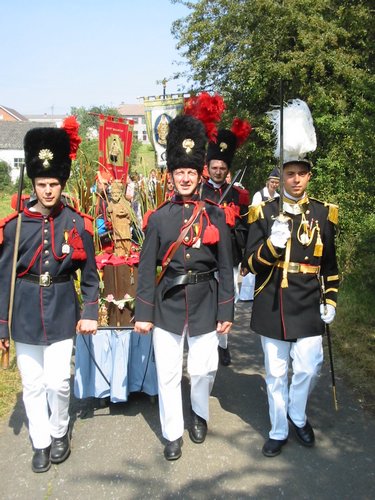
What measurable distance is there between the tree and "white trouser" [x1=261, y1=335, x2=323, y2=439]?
16.3 feet

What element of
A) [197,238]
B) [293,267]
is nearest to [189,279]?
[197,238]

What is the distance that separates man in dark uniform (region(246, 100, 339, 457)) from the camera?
11.6 ft

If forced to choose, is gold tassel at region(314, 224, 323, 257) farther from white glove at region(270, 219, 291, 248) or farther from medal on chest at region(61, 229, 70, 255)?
medal on chest at region(61, 229, 70, 255)

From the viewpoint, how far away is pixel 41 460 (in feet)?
11.3

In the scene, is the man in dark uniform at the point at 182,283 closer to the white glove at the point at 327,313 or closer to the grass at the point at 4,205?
the white glove at the point at 327,313

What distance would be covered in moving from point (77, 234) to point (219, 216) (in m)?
1.04

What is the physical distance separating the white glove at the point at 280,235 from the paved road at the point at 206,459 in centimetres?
153

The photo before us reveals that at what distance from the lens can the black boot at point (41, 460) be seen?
11.1 feet

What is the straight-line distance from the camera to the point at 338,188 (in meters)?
11.2

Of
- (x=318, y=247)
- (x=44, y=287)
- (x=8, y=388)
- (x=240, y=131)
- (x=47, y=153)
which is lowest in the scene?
(x=8, y=388)

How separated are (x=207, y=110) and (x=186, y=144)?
721 millimetres

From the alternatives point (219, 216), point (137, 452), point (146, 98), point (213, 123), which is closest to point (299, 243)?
point (219, 216)

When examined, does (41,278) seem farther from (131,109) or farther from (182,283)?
(131,109)

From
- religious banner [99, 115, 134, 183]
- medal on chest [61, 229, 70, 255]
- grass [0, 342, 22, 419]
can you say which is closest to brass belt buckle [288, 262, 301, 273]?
medal on chest [61, 229, 70, 255]
